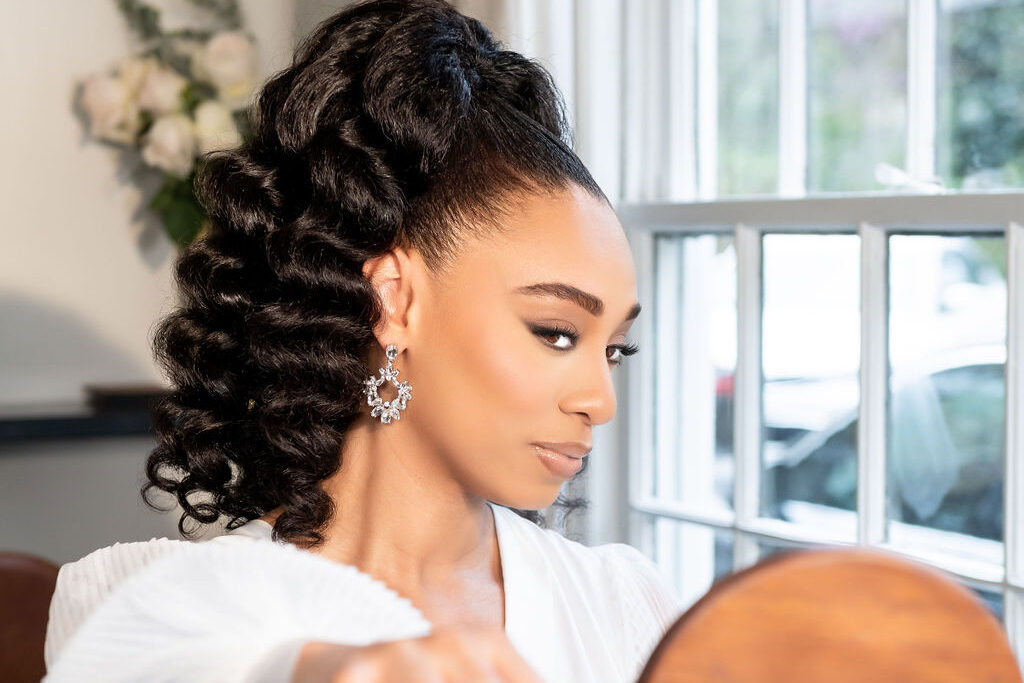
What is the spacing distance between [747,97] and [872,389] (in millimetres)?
456

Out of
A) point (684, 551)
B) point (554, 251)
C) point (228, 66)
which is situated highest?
point (228, 66)

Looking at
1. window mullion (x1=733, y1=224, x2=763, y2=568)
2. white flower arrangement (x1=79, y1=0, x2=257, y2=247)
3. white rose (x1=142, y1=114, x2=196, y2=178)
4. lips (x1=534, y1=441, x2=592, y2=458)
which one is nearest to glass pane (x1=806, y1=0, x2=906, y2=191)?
window mullion (x1=733, y1=224, x2=763, y2=568)

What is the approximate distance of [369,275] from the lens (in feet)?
3.01

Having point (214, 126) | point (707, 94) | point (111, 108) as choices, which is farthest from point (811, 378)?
point (111, 108)

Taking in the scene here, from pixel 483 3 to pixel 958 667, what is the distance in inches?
61.5

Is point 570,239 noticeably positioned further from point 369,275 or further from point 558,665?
point 558,665

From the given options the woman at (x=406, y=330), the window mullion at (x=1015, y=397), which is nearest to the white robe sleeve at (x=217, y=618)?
the woman at (x=406, y=330)

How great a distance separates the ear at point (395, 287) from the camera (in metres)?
0.91

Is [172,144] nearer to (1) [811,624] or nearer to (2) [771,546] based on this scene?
(2) [771,546]

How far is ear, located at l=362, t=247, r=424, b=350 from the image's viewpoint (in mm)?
913

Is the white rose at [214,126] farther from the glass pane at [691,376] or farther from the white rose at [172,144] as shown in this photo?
the glass pane at [691,376]

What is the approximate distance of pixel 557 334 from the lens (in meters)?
0.87

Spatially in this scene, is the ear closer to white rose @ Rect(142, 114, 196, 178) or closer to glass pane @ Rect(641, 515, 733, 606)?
glass pane @ Rect(641, 515, 733, 606)

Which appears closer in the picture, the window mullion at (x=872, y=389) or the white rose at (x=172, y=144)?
the window mullion at (x=872, y=389)
